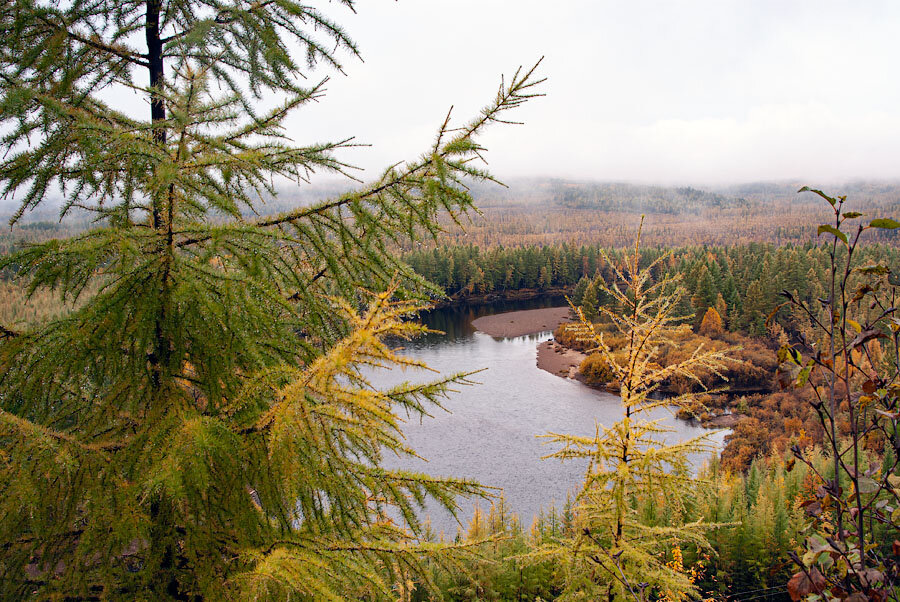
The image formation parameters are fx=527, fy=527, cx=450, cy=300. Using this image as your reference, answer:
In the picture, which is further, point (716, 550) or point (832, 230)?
point (716, 550)

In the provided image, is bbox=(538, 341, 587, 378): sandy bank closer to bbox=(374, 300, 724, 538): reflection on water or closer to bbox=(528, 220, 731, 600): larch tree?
bbox=(374, 300, 724, 538): reflection on water

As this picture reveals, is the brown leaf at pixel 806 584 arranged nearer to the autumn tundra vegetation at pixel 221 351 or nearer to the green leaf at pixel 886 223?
the autumn tundra vegetation at pixel 221 351

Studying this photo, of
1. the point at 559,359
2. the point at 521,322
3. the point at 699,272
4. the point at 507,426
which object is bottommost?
the point at 559,359

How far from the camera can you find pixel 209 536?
2.48 m

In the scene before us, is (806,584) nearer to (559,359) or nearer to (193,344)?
(193,344)

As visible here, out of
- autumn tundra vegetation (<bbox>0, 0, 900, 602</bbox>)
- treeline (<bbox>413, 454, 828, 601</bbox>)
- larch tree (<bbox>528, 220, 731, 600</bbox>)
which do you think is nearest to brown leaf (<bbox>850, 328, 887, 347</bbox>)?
autumn tundra vegetation (<bbox>0, 0, 900, 602</bbox>)

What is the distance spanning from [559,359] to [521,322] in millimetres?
14024

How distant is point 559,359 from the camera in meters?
35.4

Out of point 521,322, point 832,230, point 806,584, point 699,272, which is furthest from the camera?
point 521,322

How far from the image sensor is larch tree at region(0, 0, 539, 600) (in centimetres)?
211

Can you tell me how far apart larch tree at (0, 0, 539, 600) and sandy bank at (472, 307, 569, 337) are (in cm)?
4133

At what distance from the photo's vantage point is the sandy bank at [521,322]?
45.7m

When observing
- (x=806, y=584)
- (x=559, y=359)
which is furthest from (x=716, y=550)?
(x=559, y=359)

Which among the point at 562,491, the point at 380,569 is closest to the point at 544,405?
the point at 562,491
